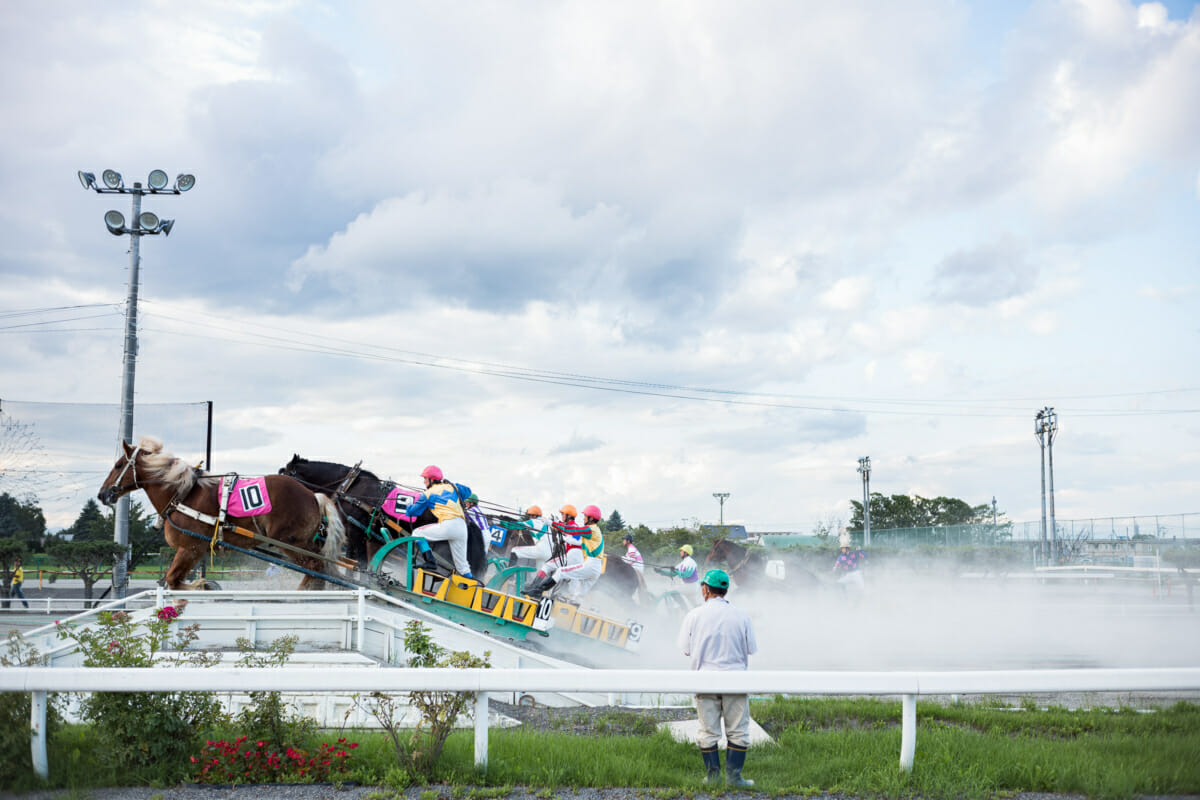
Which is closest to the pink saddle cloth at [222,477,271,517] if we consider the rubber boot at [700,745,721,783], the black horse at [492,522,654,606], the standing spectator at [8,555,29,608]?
the black horse at [492,522,654,606]

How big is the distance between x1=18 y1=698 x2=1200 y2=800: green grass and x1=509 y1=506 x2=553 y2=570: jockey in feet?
21.5

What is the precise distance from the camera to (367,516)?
14.0 metres

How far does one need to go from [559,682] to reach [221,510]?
361 inches

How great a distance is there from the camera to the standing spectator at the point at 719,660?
557cm

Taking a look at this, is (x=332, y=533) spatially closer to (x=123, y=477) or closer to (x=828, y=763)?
(x=123, y=477)

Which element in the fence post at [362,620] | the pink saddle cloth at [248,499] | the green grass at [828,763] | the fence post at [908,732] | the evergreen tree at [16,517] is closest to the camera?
the green grass at [828,763]

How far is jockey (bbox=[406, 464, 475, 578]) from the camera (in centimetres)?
1266

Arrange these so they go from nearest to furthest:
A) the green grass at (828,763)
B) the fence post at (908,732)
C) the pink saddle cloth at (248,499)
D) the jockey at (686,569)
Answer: the green grass at (828,763)
the fence post at (908,732)
the pink saddle cloth at (248,499)
the jockey at (686,569)

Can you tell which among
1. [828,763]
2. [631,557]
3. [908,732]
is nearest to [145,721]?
[828,763]

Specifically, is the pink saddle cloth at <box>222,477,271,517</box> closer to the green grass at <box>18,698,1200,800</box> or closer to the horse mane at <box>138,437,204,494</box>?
the horse mane at <box>138,437,204,494</box>

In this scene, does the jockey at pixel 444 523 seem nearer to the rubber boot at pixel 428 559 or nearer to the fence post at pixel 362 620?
the rubber boot at pixel 428 559

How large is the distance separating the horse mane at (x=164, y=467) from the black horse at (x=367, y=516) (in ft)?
6.48

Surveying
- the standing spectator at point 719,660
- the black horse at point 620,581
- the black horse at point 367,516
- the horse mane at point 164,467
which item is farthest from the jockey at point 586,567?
the standing spectator at point 719,660

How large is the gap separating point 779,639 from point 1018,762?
12.5 m
